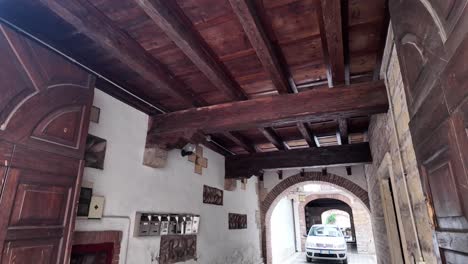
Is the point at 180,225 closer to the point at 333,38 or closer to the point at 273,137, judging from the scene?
the point at 273,137

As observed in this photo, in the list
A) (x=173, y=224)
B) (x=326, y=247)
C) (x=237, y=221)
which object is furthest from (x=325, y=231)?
(x=173, y=224)

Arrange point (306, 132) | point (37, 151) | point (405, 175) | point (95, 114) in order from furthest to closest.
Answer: point (306, 132), point (95, 114), point (405, 175), point (37, 151)

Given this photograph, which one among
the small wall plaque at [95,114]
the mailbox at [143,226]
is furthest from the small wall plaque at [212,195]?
the small wall plaque at [95,114]

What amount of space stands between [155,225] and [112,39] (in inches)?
70.0

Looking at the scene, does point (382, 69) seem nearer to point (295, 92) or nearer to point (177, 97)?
point (295, 92)

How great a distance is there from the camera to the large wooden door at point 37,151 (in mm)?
1313

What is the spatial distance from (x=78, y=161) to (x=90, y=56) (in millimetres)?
760

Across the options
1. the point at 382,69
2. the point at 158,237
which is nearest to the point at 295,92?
the point at 382,69

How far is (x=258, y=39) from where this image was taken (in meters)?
1.65

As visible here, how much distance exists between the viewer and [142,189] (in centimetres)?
256

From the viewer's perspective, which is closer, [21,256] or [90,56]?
[21,256]

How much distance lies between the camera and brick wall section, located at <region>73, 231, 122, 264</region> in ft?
6.03

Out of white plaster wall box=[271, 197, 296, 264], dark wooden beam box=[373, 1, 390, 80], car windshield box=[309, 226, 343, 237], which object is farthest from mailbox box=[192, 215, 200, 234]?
car windshield box=[309, 226, 343, 237]

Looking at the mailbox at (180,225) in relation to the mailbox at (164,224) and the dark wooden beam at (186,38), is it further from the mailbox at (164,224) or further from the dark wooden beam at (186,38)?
the dark wooden beam at (186,38)
